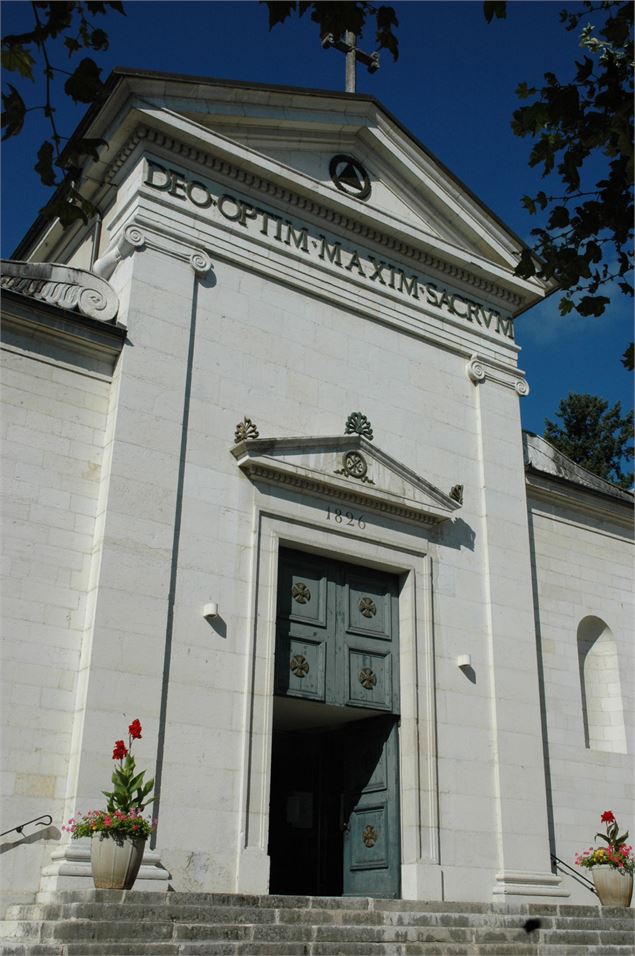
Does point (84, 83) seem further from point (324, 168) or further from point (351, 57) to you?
point (351, 57)

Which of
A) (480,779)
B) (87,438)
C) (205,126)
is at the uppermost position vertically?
(205,126)

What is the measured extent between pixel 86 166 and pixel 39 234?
241 centimetres

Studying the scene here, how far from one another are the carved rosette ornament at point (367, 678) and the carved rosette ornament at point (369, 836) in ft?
6.58

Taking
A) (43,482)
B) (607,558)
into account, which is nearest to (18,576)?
(43,482)

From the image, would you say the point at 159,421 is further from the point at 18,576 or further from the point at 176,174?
the point at 176,174

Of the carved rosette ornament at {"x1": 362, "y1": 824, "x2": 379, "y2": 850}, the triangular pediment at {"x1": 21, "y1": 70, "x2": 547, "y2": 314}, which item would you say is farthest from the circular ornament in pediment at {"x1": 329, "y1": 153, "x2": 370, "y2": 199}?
the carved rosette ornament at {"x1": 362, "y1": 824, "x2": 379, "y2": 850}

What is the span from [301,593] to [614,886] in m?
6.32

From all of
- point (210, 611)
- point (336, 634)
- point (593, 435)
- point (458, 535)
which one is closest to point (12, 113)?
point (210, 611)

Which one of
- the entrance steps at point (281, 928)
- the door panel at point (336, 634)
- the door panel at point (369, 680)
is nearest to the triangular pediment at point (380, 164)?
the door panel at point (336, 634)

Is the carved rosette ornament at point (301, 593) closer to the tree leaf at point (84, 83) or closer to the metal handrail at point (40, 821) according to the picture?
the metal handrail at point (40, 821)

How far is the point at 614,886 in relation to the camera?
14.9 meters

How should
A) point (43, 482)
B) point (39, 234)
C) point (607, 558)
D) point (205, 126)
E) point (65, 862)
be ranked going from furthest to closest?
point (607, 558)
point (39, 234)
point (205, 126)
point (43, 482)
point (65, 862)

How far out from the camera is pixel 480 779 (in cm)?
1528

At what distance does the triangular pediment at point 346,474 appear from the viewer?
14.4 m
